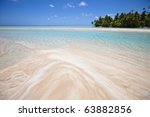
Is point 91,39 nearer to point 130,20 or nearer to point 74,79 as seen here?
point 74,79

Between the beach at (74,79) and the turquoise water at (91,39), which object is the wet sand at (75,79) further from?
the turquoise water at (91,39)

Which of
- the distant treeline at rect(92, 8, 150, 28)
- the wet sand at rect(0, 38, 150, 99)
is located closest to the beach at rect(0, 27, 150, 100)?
the wet sand at rect(0, 38, 150, 99)

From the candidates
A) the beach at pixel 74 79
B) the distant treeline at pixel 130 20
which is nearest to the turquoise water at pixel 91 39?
the beach at pixel 74 79

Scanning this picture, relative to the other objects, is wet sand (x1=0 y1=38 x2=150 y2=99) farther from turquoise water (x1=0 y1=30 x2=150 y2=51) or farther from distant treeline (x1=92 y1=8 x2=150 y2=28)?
distant treeline (x1=92 y1=8 x2=150 y2=28)

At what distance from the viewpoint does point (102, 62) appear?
3.38m

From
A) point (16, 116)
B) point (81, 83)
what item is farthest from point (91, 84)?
point (16, 116)

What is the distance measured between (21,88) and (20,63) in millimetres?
1071

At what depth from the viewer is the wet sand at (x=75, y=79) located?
7.05ft

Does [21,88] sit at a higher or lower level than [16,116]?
higher

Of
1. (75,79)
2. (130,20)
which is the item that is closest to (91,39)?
(75,79)

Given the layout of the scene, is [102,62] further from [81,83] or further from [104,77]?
[81,83]

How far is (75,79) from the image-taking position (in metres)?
2.48

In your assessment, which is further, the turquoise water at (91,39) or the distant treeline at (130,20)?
the distant treeline at (130,20)

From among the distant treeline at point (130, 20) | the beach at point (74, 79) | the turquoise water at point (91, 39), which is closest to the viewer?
the beach at point (74, 79)
